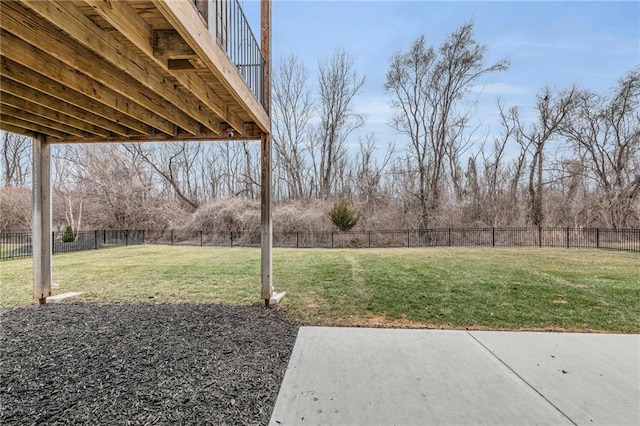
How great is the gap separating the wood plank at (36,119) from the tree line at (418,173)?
1111 cm

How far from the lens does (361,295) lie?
532 centimetres

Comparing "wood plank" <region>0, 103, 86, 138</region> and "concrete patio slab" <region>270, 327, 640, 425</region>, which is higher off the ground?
"wood plank" <region>0, 103, 86, 138</region>

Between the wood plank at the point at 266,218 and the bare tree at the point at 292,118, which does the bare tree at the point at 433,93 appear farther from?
the wood plank at the point at 266,218

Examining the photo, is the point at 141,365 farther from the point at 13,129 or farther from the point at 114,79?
the point at 13,129

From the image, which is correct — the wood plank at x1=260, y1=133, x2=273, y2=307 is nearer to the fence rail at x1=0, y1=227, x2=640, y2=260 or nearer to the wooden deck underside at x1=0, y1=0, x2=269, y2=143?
the wooden deck underside at x1=0, y1=0, x2=269, y2=143

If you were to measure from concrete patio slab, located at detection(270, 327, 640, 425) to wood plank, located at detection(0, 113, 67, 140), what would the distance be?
465cm

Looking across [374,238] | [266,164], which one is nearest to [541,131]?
[374,238]

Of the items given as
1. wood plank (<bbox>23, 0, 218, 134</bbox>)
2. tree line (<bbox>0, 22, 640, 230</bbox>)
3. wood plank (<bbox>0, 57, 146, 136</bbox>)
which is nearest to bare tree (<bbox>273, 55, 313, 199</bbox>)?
tree line (<bbox>0, 22, 640, 230</bbox>)

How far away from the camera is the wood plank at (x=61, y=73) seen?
2428 mm

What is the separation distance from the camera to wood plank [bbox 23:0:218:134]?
1999mm

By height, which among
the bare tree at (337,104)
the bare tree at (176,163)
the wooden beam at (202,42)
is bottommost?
the wooden beam at (202,42)

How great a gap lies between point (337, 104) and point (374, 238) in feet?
37.6

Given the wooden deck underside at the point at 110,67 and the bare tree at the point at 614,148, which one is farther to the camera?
the bare tree at the point at 614,148

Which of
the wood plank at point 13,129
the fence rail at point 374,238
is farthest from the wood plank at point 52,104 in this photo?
the fence rail at point 374,238
